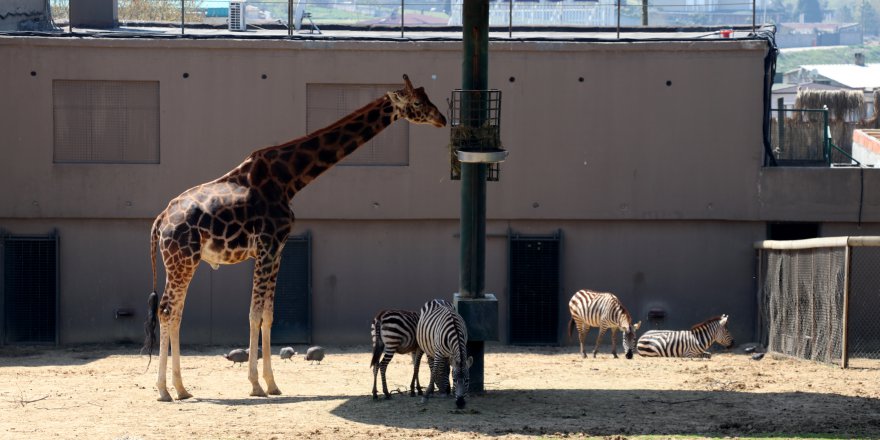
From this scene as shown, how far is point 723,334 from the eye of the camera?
22.3m

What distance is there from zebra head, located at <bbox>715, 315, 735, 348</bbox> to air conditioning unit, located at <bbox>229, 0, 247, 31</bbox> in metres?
11.6

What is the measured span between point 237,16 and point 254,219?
12389 mm

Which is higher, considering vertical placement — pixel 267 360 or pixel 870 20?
pixel 870 20

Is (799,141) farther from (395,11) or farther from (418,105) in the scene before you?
(418,105)

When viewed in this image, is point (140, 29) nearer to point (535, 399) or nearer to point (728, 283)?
point (728, 283)

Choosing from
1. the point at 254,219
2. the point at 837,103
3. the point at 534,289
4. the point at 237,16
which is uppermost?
the point at 237,16

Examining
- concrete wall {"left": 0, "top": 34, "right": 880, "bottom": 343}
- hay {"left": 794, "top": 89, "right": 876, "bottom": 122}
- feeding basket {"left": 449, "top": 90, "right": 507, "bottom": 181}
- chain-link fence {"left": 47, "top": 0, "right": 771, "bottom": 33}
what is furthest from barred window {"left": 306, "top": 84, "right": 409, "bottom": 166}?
hay {"left": 794, "top": 89, "right": 876, "bottom": 122}

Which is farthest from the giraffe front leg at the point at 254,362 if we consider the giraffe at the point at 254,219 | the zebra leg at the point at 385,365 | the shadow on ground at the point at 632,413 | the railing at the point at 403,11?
the railing at the point at 403,11

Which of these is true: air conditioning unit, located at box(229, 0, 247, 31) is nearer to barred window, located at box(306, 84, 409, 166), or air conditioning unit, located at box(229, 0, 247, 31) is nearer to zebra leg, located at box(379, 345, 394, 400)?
barred window, located at box(306, 84, 409, 166)

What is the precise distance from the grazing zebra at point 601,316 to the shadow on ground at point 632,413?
5291mm

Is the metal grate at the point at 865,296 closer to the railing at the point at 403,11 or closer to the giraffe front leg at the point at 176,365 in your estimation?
the railing at the point at 403,11

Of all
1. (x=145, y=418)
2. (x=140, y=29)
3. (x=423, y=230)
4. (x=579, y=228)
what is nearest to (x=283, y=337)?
(x=423, y=230)

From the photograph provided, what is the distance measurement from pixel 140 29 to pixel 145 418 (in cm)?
1463

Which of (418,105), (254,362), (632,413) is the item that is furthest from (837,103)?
(254,362)
